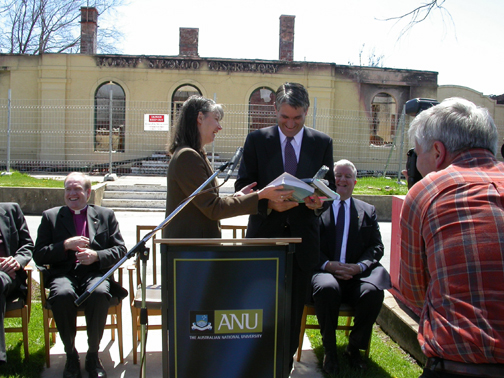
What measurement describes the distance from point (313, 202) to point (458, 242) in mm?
1147

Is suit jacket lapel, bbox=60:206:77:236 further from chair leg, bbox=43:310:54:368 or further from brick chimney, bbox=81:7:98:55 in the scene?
brick chimney, bbox=81:7:98:55

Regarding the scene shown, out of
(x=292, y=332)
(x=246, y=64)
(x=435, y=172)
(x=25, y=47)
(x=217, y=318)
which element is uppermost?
(x=25, y=47)

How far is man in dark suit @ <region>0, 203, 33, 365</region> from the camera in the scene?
329cm

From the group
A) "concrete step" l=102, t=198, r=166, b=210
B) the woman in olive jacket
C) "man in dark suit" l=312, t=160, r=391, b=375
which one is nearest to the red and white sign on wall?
"concrete step" l=102, t=198, r=166, b=210

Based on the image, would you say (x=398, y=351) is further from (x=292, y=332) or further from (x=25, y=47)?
(x=25, y=47)

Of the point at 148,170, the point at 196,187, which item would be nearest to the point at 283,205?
the point at 196,187

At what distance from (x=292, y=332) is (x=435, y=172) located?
1.60 m

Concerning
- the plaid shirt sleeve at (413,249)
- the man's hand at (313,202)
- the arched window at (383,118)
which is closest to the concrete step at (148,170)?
the arched window at (383,118)

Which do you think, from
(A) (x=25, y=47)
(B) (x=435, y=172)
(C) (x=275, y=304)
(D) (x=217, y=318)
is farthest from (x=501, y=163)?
(A) (x=25, y=47)

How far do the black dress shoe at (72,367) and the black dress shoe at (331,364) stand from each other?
1.73 meters

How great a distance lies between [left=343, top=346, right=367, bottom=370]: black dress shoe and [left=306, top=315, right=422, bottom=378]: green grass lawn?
38 mm

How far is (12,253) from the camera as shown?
11.7ft

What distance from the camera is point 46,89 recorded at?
1827cm

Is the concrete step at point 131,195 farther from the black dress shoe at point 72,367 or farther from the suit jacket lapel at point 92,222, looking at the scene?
the black dress shoe at point 72,367
